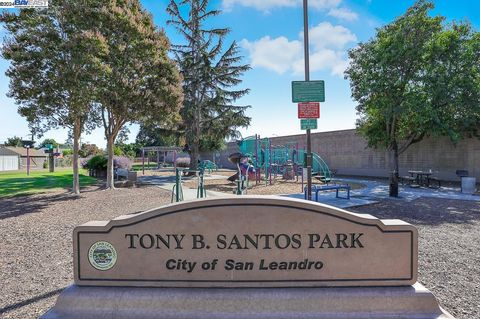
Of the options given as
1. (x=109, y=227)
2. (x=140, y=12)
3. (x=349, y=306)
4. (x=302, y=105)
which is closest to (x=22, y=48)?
(x=140, y=12)

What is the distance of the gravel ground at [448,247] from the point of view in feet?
11.5

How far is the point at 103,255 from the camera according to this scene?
2477 millimetres

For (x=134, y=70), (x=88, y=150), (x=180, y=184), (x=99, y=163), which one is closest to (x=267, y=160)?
(x=180, y=184)

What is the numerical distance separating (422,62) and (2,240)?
52.9 feet

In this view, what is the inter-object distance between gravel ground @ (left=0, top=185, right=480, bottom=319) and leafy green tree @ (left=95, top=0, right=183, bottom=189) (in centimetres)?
439

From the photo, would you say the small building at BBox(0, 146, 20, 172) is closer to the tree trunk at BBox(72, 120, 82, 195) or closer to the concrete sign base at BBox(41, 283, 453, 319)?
the tree trunk at BBox(72, 120, 82, 195)

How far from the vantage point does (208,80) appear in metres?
23.3

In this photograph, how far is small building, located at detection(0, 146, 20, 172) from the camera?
147 feet

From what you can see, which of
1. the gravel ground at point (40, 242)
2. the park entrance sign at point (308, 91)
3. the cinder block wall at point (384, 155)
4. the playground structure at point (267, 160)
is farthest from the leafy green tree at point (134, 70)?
the cinder block wall at point (384, 155)

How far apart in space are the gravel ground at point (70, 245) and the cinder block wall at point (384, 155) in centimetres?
765

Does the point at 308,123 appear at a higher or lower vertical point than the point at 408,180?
higher

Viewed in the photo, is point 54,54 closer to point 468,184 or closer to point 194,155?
point 194,155

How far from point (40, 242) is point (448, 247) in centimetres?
736

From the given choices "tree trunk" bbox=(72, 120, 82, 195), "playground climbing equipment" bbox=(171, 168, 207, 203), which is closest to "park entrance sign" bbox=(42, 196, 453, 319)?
"playground climbing equipment" bbox=(171, 168, 207, 203)
